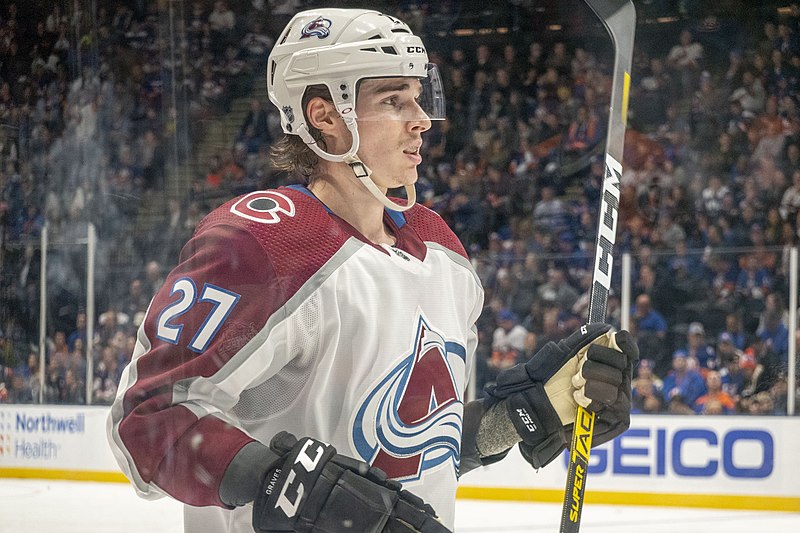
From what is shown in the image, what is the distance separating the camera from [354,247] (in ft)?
3.34

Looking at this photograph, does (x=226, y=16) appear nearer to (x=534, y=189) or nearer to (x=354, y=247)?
(x=354, y=247)

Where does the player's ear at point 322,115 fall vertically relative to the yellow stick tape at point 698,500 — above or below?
above

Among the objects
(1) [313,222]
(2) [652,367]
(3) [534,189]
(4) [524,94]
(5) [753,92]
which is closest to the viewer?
(1) [313,222]

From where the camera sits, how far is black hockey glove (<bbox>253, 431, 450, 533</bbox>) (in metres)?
0.85

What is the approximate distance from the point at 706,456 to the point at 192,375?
3638 mm

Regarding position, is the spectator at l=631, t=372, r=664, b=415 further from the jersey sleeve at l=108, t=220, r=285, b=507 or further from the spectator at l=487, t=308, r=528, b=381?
the jersey sleeve at l=108, t=220, r=285, b=507

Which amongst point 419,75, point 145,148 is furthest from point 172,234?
point 419,75

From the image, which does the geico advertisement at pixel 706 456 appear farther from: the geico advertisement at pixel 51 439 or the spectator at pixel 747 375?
the geico advertisement at pixel 51 439

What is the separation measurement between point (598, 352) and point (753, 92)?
1332mm

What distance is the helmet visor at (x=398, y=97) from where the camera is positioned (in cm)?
102

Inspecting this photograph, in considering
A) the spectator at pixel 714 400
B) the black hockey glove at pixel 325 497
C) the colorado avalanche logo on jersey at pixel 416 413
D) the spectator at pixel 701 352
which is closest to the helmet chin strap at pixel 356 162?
the colorado avalanche logo on jersey at pixel 416 413

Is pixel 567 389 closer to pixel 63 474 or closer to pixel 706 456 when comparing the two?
pixel 63 474

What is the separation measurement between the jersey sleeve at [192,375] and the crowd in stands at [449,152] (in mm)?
26

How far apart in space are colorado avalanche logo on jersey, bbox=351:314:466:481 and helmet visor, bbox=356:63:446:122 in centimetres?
21
